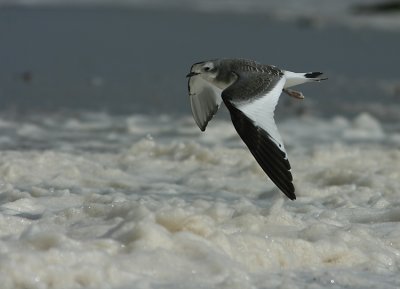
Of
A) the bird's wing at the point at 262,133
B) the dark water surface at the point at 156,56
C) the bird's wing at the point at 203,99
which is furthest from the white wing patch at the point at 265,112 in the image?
the dark water surface at the point at 156,56

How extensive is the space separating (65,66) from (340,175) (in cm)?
486

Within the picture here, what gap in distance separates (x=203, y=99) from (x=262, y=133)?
130 centimetres

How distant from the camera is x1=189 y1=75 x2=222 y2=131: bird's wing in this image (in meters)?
5.18

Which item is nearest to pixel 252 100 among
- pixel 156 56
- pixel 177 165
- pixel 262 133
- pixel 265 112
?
pixel 265 112

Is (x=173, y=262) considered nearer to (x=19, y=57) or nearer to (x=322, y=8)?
(x=19, y=57)

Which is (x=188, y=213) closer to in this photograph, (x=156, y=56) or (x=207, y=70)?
(x=207, y=70)

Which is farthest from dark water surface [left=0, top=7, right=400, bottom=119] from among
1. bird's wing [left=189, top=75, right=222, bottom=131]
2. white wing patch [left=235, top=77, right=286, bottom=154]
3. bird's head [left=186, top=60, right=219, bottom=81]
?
white wing patch [left=235, top=77, right=286, bottom=154]

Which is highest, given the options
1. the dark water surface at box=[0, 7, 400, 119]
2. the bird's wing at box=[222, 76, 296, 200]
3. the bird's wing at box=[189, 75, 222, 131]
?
the bird's wing at box=[222, 76, 296, 200]

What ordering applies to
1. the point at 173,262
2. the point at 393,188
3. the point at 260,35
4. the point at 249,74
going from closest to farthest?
1. the point at 173,262
2. the point at 249,74
3. the point at 393,188
4. the point at 260,35

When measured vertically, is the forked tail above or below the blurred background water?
above

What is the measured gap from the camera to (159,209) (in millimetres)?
3604

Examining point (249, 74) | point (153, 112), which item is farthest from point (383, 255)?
point (153, 112)

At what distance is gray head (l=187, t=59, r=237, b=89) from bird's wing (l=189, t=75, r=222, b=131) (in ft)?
0.68

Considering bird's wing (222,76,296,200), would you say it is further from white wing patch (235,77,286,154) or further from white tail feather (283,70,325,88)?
white tail feather (283,70,325,88)
